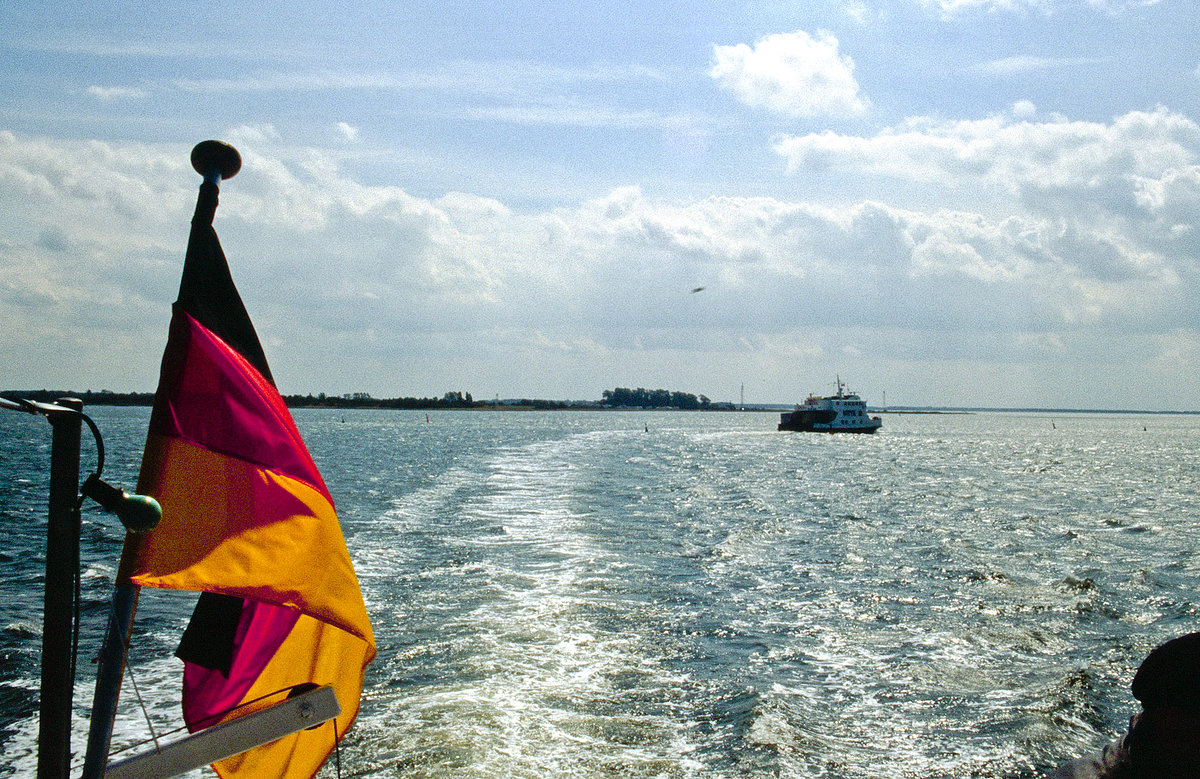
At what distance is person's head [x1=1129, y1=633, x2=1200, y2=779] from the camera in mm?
2750

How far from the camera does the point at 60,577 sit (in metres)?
3.66

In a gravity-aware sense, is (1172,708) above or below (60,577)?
below

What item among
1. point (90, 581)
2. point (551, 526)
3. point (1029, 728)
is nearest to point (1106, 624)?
point (1029, 728)

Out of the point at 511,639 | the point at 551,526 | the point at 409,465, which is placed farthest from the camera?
the point at 409,465

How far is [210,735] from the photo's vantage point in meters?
4.15

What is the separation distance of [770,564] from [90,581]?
50.4 feet

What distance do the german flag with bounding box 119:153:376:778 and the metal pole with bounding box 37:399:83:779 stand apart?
0.97ft

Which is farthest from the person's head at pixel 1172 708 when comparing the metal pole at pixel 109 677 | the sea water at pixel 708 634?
the sea water at pixel 708 634

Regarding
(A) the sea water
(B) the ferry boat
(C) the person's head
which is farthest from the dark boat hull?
(C) the person's head

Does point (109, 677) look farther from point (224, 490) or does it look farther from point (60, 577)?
point (224, 490)

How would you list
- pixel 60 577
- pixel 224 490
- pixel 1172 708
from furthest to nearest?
pixel 224 490 < pixel 60 577 < pixel 1172 708

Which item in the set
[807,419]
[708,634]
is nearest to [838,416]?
[807,419]

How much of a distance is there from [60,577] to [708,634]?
40.9 ft

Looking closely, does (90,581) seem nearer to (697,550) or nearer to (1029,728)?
(697,550)
